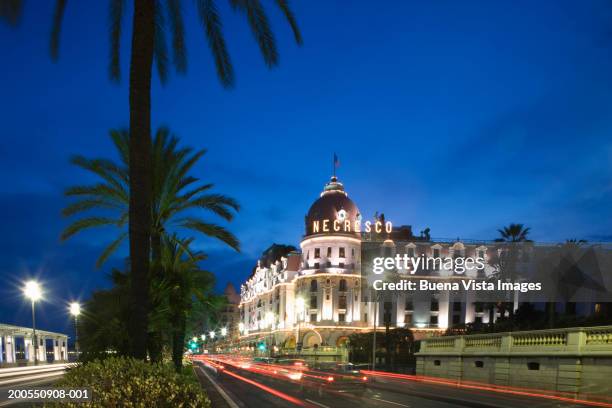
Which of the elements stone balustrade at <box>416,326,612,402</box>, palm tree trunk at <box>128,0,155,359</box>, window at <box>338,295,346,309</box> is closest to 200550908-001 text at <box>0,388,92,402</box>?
palm tree trunk at <box>128,0,155,359</box>

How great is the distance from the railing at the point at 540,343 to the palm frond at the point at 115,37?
20390mm

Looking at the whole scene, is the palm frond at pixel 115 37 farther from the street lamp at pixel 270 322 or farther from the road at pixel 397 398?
the street lamp at pixel 270 322

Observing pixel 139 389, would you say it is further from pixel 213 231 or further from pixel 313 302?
pixel 313 302

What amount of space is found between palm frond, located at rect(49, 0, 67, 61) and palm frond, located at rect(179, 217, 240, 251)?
8.81 m

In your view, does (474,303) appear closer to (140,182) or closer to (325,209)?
(325,209)

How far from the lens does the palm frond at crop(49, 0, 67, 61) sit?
509 inches

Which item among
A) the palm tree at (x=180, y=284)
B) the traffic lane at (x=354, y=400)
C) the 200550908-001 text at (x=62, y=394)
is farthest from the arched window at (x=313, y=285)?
the 200550908-001 text at (x=62, y=394)

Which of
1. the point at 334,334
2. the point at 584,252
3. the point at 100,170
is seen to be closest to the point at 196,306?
the point at 100,170

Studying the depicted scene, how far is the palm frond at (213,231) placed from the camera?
20272 millimetres

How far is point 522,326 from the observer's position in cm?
5072

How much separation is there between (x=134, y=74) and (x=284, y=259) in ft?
347

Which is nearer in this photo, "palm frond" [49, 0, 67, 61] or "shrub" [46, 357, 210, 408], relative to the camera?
"shrub" [46, 357, 210, 408]

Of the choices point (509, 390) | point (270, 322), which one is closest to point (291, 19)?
point (509, 390)

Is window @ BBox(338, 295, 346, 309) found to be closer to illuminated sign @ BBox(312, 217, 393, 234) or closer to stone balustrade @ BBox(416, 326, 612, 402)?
illuminated sign @ BBox(312, 217, 393, 234)
